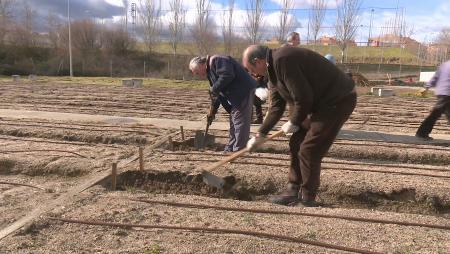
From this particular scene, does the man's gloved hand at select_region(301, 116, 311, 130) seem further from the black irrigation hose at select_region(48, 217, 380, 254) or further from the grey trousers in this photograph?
the grey trousers

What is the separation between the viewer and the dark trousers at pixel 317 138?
421 cm

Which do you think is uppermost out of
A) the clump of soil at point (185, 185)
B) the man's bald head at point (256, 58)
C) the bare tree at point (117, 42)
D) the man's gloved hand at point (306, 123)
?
the bare tree at point (117, 42)

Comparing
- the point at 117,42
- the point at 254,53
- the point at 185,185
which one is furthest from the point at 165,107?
the point at 117,42

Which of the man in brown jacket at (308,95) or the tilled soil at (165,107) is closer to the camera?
the man in brown jacket at (308,95)

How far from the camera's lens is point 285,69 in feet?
13.0

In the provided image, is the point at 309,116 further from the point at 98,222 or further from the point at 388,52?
the point at 388,52

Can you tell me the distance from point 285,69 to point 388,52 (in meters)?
48.2

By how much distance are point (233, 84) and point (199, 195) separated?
1.80m

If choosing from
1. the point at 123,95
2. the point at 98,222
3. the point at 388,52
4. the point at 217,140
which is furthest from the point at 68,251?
the point at 388,52

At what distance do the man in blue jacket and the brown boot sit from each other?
1.84 m

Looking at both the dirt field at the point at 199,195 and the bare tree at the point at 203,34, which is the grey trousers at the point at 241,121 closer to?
the dirt field at the point at 199,195

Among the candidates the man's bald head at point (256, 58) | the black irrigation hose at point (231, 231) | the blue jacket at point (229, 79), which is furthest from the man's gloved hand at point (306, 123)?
the blue jacket at point (229, 79)

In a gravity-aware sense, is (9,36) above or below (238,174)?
above

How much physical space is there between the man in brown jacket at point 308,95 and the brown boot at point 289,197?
0.18m
